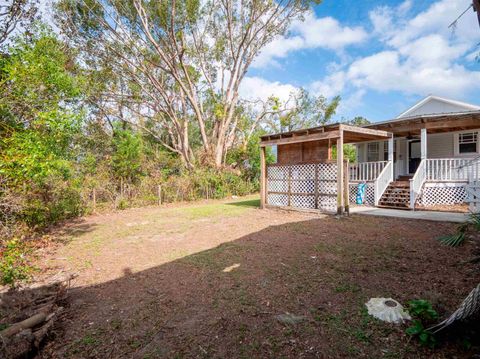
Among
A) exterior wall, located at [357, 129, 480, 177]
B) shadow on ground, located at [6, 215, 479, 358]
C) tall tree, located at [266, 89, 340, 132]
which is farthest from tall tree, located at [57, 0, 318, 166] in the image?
shadow on ground, located at [6, 215, 479, 358]

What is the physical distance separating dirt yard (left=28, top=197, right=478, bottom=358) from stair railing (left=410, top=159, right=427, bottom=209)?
269cm

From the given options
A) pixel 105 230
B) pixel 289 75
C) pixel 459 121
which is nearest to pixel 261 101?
pixel 289 75

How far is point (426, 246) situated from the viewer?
4812mm

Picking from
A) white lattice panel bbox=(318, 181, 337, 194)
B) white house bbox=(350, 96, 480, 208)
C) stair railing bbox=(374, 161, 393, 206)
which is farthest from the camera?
stair railing bbox=(374, 161, 393, 206)

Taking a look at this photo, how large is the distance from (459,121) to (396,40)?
254 inches

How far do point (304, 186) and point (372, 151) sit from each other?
280 inches

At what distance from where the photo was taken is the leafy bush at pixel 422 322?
2.16 m

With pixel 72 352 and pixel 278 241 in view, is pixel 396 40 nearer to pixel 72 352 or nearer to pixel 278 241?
pixel 278 241

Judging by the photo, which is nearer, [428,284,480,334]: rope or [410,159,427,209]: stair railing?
[428,284,480,334]: rope

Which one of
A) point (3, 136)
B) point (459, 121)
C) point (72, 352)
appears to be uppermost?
point (459, 121)

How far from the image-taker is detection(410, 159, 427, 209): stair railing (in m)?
8.98

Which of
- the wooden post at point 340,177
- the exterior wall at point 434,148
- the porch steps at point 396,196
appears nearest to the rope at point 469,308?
the wooden post at point 340,177

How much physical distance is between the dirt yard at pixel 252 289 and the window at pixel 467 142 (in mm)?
7002

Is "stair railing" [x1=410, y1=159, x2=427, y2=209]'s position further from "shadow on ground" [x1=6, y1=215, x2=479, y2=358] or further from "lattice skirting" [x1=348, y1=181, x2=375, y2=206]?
"shadow on ground" [x1=6, y1=215, x2=479, y2=358]
